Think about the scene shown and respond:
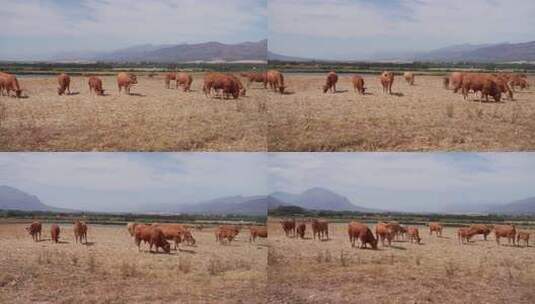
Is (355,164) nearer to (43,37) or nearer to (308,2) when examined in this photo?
(308,2)

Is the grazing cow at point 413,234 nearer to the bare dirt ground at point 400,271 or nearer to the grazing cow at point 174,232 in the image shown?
the bare dirt ground at point 400,271

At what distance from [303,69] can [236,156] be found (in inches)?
44.1

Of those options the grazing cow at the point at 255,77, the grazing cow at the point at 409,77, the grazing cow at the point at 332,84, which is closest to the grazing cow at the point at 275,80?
the grazing cow at the point at 255,77

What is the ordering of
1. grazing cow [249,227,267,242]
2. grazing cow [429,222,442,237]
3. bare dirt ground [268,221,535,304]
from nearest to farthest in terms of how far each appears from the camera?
bare dirt ground [268,221,535,304]
grazing cow [429,222,442,237]
grazing cow [249,227,267,242]

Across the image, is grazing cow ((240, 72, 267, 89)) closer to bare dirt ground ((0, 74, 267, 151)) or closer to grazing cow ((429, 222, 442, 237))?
bare dirt ground ((0, 74, 267, 151))

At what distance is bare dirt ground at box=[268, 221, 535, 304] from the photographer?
302 inches

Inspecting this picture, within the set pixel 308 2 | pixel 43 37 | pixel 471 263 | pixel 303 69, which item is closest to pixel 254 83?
pixel 303 69

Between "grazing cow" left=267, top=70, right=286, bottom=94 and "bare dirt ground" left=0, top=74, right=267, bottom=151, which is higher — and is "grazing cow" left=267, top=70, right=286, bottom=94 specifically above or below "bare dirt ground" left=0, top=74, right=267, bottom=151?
above

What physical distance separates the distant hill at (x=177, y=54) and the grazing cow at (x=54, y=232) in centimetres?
173

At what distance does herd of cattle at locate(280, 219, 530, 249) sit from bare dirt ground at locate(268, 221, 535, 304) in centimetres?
6

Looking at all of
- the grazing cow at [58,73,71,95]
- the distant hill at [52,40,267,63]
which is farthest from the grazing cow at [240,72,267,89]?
the grazing cow at [58,73,71,95]

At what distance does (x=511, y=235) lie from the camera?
7.75 m

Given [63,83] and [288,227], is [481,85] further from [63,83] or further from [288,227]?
[63,83]

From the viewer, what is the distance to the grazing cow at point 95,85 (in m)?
8.03
